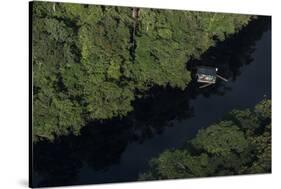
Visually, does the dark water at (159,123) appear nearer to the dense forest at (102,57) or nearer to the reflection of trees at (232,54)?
the reflection of trees at (232,54)

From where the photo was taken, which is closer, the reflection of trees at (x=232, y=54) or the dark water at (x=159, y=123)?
the dark water at (x=159, y=123)

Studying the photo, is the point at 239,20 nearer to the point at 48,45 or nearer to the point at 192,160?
the point at 192,160

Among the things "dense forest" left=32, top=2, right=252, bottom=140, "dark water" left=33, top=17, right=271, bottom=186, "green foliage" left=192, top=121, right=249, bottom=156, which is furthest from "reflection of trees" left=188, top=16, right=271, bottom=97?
"green foliage" left=192, top=121, right=249, bottom=156

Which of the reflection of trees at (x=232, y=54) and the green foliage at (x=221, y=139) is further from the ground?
the reflection of trees at (x=232, y=54)

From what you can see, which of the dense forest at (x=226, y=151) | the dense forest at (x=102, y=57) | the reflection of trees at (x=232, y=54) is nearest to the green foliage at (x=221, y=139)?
the dense forest at (x=226, y=151)

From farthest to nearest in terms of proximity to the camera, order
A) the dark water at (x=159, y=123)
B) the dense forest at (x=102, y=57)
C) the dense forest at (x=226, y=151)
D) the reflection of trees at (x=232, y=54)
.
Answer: the reflection of trees at (x=232, y=54), the dense forest at (x=226, y=151), the dark water at (x=159, y=123), the dense forest at (x=102, y=57)

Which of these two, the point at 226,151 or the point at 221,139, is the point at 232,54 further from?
the point at 226,151

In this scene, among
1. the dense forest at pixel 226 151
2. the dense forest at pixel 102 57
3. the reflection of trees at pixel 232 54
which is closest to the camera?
the dense forest at pixel 102 57
